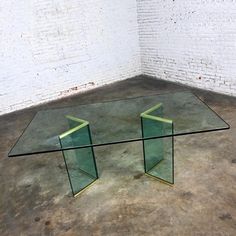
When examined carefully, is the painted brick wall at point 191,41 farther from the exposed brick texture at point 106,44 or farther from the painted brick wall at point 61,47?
the painted brick wall at point 61,47

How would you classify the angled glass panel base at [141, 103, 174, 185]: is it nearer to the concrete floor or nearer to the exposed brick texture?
the concrete floor

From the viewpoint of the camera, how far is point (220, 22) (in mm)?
4301

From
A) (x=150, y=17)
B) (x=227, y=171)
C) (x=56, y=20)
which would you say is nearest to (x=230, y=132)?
(x=227, y=171)

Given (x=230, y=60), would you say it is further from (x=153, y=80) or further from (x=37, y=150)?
(x=37, y=150)

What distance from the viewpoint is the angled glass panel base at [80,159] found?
2.55 meters

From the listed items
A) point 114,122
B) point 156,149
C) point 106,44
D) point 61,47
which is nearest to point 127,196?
point 156,149

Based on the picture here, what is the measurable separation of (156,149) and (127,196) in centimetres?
63

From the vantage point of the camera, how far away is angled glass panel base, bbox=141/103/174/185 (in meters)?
2.56

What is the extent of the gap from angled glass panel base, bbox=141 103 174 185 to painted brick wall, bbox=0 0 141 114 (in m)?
2.86

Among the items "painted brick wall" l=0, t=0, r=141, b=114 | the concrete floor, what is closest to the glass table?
the concrete floor

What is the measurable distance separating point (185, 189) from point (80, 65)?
11.8 ft

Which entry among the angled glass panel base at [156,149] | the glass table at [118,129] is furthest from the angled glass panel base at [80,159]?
the angled glass panel base at [156,149]

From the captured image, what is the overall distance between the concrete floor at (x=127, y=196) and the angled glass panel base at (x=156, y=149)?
96 millimetres

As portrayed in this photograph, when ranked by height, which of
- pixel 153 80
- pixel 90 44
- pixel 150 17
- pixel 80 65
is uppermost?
pixel 150 17
